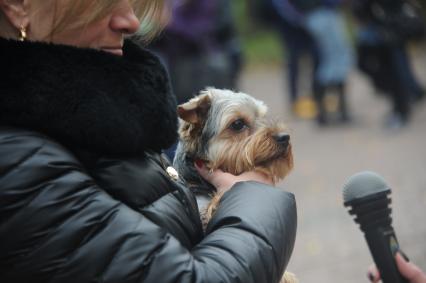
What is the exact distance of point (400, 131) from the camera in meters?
12.0

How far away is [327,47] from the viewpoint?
41.5 feet

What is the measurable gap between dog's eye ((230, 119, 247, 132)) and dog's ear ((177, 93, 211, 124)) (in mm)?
138

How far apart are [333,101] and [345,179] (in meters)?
3.82

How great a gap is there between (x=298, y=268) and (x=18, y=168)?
213 inches

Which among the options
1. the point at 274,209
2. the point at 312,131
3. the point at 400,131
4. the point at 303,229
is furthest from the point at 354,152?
the point at 274,209

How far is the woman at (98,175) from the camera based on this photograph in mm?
1856

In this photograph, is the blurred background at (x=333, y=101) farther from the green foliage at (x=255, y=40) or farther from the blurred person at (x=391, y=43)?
the green foliage at (x=255, y=40)

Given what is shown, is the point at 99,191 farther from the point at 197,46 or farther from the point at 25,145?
the point at 197,46

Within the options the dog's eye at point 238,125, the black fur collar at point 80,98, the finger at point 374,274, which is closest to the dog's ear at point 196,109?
the dog's eye at point 238,125

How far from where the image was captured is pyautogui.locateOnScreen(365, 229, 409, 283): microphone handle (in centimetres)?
239

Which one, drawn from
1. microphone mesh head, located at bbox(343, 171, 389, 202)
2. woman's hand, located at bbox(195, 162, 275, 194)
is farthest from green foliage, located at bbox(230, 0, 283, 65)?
microphone mesh head, located at bbox(343, 171, 389, 202)

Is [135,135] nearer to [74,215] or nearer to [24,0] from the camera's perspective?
[74,215]

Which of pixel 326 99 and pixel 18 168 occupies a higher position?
pixel 18 168

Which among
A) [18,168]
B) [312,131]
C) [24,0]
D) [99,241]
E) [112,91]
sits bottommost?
[312,131]
